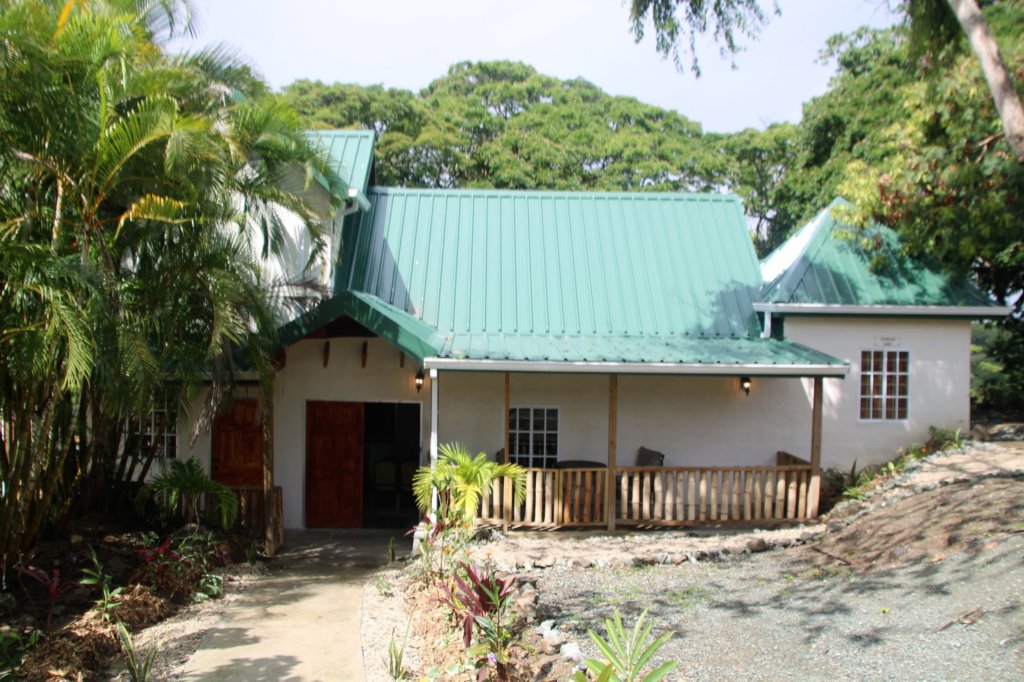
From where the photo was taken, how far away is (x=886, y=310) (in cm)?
1294

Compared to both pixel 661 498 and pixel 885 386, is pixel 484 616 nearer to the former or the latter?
pixel 661 498

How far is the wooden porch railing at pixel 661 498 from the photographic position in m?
11.1

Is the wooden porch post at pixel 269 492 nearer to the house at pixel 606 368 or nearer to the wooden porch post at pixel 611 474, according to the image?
the house at pixel 606 368

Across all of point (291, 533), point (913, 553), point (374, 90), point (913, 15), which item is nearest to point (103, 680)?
point (291, 533)

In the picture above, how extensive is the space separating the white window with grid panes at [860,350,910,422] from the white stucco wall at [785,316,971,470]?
0.11m

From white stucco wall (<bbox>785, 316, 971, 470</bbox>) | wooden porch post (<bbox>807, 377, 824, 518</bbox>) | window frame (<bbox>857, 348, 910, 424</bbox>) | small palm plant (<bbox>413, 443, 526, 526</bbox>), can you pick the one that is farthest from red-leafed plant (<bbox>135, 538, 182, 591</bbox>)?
window frame (<bbox>857, 348, 910, 424</bbox>)

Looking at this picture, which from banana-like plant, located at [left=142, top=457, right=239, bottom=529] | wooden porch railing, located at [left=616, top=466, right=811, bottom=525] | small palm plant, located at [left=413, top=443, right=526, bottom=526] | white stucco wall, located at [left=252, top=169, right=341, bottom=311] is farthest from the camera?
white stucco wall, located at [left=252, top=169, right=341, bottom=311]

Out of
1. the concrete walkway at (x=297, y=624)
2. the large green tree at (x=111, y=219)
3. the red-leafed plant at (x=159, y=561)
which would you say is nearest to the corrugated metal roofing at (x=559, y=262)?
the large green tree at (x=111, y=219)

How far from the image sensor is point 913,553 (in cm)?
827

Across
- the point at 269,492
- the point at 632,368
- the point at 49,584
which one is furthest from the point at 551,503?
the point at 49,584

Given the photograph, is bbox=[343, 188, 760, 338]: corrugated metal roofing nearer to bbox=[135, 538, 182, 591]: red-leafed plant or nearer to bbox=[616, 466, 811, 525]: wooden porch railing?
bbox=[616, 466, 811, 525]: wooden porch railing

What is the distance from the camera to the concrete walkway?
6680mm

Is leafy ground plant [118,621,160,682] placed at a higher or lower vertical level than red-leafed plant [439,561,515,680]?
lower

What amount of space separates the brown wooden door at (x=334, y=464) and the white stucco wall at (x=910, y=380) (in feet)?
25.3
